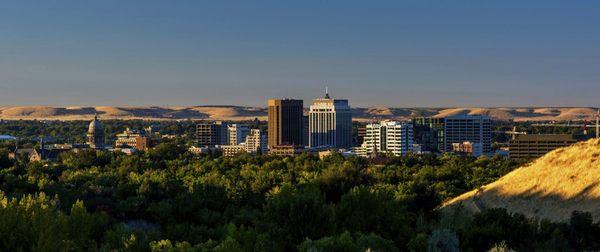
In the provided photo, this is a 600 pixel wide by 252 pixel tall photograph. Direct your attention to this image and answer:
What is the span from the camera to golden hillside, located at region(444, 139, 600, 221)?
68750 millimetres

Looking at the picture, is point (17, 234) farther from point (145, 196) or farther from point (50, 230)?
point (145, 196)

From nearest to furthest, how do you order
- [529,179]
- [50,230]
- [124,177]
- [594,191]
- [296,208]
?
[50,230] < [296,208] < [594,191] < [529,179] < [124,177]

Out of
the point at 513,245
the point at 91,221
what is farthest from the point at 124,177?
the point at 513,245

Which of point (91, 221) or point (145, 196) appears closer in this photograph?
point (91, 221)

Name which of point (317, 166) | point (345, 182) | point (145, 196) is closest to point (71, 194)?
point (145, 196)

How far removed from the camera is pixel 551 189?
74312 millimetres

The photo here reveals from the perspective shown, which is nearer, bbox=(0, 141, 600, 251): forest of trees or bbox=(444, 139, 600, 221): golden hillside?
bbox=(0, 141, 600, 251): forest of trees

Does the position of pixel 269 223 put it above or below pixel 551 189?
above

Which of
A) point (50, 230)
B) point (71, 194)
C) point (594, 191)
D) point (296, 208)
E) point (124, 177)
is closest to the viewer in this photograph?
point (50, 230)

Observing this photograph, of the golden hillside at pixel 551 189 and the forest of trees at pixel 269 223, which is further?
the golden hillside at pixel 551 189

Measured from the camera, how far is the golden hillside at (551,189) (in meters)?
68.8

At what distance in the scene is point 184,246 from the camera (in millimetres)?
34594

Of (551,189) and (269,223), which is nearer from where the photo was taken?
(269,223)

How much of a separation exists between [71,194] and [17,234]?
102 ft
